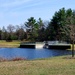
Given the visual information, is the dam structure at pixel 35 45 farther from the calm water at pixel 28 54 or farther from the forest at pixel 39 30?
the calm water at pixel 28 54

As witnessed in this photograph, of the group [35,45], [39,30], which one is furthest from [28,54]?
[39,30]

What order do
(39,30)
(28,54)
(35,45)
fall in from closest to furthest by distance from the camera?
(28,54) < (35,45) < (39,30)

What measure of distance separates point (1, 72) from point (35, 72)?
68.4 inches

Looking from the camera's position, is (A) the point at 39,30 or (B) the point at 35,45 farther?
(A) the point at 39,30

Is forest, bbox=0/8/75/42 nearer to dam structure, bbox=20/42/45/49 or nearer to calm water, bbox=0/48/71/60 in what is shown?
dam structure, bbox=20/42/45/49

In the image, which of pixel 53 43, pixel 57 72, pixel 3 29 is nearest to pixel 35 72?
pixel 57 72

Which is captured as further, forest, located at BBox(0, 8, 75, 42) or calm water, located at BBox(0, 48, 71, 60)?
forest, located at BBox(0, 8, 75, 42)

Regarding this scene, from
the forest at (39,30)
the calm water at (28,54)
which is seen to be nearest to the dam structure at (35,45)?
the forest at (39,30)

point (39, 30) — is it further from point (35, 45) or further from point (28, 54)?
point (28, 54)

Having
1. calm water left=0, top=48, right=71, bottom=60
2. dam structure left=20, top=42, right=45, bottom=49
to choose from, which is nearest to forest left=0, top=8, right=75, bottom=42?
dam structure left=20, top=42, right=45, bottom=49

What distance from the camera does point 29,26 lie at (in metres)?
130

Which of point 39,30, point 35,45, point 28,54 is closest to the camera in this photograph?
point 28,54

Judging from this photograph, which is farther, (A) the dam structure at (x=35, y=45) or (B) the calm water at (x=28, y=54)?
(A) the dam structure at (x=35, y=45)

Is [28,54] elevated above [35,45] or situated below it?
below
